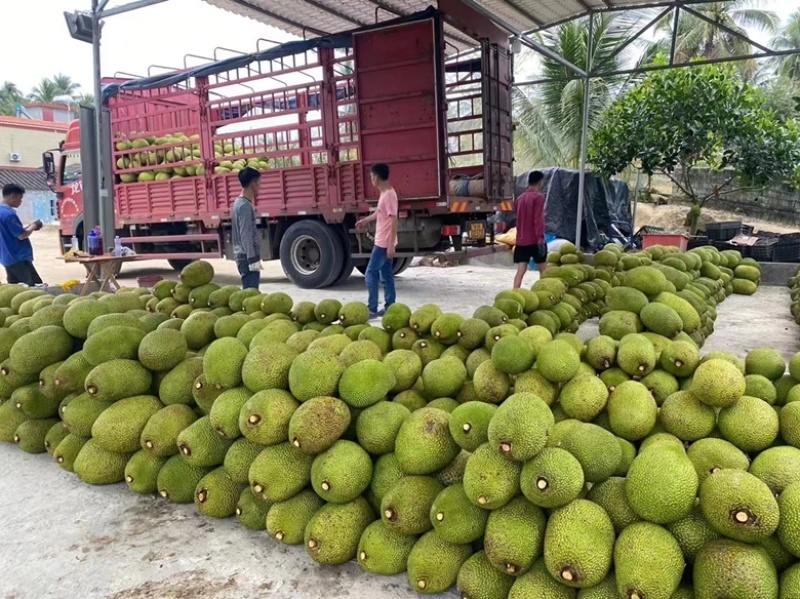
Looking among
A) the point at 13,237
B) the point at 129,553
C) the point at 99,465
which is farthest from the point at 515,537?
the point at 13,237

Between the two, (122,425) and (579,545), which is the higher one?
(122,425)

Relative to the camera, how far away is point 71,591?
84.0 inches

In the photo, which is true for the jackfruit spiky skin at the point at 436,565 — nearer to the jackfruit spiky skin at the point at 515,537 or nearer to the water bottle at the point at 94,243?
the jackfruit spiky skin at the point at 515,537

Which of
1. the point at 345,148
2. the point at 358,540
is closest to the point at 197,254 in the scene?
the point at 345,148

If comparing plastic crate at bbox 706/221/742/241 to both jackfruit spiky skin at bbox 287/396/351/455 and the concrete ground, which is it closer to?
jackfruit spiky skin at bbox 287/396/351/455

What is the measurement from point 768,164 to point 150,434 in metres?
11.3

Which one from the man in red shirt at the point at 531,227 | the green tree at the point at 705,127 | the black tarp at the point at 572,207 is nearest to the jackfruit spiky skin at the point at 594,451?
the man in red shirt at the point at 531,227

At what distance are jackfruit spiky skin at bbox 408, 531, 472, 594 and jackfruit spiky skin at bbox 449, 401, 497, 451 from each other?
0.33 metres

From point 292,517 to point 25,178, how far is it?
124 ft

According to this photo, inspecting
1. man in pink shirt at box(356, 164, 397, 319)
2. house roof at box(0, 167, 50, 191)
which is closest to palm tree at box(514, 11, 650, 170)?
man in pink shirt at box(356, 164, 397, 319)

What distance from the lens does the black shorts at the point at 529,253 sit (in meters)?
7.43

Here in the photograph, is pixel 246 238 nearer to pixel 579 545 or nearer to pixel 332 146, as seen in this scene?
pixel 332 146

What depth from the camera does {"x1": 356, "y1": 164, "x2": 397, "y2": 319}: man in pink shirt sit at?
6.57m

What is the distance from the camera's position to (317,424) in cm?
216
